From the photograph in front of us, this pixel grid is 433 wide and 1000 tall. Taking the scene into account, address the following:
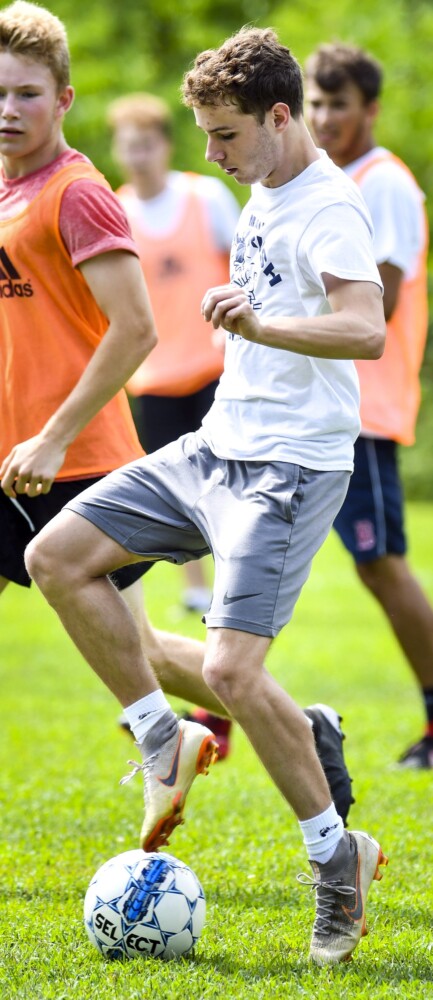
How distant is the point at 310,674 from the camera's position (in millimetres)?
9023

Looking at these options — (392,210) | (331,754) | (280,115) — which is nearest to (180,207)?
(392,210)

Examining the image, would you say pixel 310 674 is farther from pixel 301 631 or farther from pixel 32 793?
pixel 32 793

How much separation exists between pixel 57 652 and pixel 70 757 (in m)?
3.41

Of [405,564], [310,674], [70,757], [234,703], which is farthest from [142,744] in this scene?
[310,674]

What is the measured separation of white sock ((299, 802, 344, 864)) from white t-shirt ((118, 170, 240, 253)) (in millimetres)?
5900

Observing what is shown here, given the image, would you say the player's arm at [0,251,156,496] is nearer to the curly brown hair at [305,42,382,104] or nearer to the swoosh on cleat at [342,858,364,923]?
the swoosh on cleat at [342,858,364,923]

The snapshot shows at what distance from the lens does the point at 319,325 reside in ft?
10.9

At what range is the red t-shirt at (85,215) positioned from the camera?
404cm

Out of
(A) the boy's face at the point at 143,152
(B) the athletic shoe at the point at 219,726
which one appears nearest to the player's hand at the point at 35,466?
(B) the athletic shoe at the point at 219,726

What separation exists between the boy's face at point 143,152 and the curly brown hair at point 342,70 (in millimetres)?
3172

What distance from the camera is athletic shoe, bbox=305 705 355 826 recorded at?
443cm

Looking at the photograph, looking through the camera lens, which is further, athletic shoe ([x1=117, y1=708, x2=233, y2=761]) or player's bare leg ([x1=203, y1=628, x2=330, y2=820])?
athletic shoe ([x1=117, y1=708, x2=233, y2=761])

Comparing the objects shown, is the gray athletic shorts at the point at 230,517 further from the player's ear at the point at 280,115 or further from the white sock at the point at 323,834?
the player's ear at the point at 280,115

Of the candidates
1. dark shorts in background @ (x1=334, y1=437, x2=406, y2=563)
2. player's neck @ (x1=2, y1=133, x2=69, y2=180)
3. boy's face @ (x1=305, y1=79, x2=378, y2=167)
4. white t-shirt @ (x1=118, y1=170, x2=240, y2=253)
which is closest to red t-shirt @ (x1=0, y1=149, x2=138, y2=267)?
Answer: player's neck @ (x1=2, y1=133, x2=69, y2=180)
